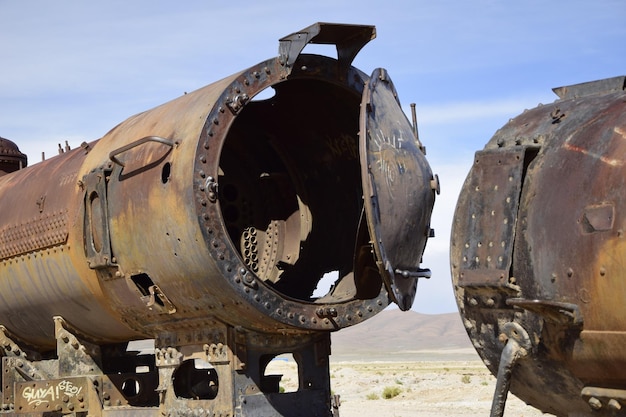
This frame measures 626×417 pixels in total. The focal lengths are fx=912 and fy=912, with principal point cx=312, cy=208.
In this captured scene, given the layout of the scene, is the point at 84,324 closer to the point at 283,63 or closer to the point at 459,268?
the point at 283,63

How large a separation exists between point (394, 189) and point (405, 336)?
333 ft

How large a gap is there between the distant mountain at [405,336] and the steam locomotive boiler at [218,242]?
77.2m

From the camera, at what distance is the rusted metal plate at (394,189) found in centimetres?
530

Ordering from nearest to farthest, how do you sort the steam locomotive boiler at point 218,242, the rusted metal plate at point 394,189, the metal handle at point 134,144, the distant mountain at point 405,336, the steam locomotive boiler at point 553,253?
the steam locomotive boiler at point 553,253
the rusted metal plate at point 394,189
the steam locomotive boiler at point 218,242
the metal handle at point 134,144
the distant mountain at point 405,336

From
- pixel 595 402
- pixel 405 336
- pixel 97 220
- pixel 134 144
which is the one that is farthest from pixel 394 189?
pixel 405 336

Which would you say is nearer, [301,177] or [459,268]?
[459,268]

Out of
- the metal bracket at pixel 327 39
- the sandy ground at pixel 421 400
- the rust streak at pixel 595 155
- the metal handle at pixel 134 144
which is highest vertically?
the metal bracket at pixel 327 39

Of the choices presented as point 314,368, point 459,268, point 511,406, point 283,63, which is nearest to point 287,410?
point 314,368

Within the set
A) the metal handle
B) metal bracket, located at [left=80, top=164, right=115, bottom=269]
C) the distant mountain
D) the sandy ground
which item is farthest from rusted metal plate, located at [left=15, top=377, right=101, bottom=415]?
the distant mountain

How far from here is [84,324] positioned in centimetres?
854

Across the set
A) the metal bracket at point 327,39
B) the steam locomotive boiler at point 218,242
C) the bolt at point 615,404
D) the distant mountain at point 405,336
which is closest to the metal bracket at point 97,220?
the steam locomotive boiler at point 218,242

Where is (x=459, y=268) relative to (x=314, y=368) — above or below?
above

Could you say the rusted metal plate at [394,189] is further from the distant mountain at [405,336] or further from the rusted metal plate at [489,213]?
the distant mountain at [405,336]

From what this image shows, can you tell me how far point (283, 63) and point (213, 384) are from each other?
9.91 feet
